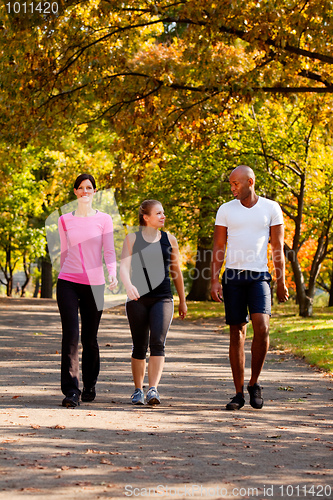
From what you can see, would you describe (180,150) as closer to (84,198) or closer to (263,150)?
(263,150)

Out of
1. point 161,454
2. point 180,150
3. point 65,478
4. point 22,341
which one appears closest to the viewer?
point 65,478

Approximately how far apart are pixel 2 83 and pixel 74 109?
5.71 feet

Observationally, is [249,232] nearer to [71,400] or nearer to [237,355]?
[237,355]

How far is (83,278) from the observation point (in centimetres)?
719

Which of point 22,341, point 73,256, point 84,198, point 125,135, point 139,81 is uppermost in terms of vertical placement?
point 139,81

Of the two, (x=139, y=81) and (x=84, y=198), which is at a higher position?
(x=139, y=81)

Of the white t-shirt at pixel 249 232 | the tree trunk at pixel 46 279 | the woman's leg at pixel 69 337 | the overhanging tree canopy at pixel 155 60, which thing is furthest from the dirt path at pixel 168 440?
the tree trunk at pixel 46 279

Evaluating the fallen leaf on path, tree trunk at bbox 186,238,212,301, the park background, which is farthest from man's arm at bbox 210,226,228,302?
tree trunk at bbox 186,238,212,301

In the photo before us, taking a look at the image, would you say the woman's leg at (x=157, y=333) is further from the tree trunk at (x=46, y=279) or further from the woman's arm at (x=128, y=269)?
the tree trunk at (x=46, y=279)

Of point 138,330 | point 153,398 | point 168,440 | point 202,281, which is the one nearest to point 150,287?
point 138,330

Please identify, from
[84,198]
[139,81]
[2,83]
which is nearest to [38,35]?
[2,83]

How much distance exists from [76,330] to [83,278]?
19.5 inches

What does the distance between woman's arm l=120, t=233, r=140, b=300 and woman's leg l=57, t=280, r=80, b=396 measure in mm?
484

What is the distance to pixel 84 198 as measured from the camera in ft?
23.8
